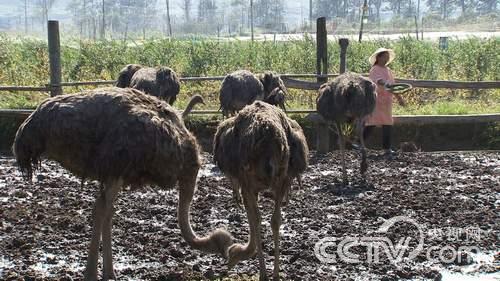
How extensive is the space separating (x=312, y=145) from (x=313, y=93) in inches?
103

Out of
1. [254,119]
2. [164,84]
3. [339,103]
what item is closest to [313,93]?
[164,84]

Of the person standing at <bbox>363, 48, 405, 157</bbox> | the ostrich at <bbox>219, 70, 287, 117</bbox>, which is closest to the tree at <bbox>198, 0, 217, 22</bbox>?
the ostrich at <bbox>219, 70, 287, 117</bbox>

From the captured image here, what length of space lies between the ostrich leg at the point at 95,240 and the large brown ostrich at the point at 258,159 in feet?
2.99

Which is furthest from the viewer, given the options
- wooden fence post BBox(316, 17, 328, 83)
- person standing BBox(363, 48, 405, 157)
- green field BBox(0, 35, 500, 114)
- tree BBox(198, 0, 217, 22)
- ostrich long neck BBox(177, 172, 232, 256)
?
tree BBox(198, 0, 217, 22)

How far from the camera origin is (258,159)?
557 centimetres

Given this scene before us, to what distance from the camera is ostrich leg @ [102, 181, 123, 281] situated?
5715mm

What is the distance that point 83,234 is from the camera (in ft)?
23.3

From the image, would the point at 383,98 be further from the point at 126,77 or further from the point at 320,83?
the point at 126,77

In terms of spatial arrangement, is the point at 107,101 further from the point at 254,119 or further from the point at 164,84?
the point at 164,84

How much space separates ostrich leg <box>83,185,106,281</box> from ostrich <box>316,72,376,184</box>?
13.6 feet

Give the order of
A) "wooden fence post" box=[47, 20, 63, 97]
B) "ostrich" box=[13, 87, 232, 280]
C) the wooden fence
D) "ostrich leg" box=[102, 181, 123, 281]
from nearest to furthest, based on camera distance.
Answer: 1. "ostrich" box=[13, 87, 232, 280]
2. "ostrich leg" box=[102, 181, 123, 281]
3. the wooden fence
4. "wooden fence post" box=[47, 20, 63, 97]

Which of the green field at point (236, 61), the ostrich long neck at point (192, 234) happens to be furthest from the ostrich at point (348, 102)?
the green field at point (236, 61)

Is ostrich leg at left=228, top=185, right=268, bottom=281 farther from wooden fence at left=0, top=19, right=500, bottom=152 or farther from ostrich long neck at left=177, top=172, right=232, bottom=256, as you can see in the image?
wooden fence at left=0, top=19, right=500, bottom=152

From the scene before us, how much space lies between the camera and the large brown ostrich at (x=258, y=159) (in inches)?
217
